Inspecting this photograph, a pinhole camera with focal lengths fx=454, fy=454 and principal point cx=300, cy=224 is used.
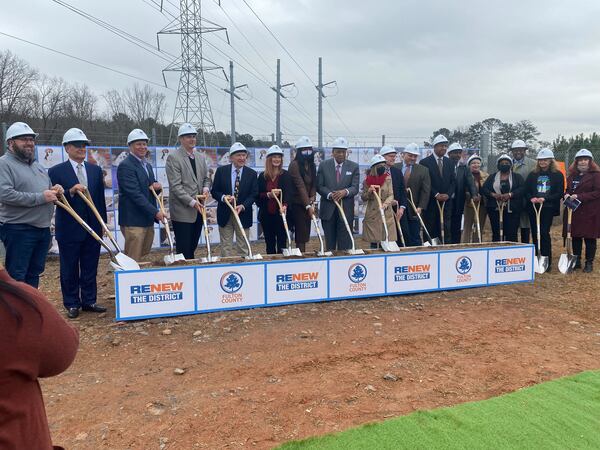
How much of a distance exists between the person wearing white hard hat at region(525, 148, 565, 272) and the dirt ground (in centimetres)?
155

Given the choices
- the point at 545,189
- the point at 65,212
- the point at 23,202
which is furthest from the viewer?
the point at 545,189

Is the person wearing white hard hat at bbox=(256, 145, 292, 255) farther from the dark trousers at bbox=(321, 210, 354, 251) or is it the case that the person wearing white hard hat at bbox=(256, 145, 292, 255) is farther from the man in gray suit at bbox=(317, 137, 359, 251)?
the dark trousers at bbox=(321, 210, 354, 251)

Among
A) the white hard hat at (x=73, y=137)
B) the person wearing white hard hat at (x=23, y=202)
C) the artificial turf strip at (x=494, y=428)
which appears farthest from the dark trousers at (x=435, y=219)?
the person wearing white hard hat at (x=23, y=202)

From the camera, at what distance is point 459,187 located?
7.32 m

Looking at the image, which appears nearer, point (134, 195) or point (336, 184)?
point (134, 195)

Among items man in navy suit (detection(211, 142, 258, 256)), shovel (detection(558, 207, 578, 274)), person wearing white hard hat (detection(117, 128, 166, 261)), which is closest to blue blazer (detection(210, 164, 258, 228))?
man in navy suit (detection(211, 142, 258, 256))

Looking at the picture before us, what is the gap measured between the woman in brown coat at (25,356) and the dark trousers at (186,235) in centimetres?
442

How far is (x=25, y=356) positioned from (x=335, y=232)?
5209mm

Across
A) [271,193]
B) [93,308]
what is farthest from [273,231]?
[93,308]

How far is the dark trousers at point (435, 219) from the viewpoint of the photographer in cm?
721

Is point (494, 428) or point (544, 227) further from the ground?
point (544, 227)

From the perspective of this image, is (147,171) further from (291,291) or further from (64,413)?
(64,413)

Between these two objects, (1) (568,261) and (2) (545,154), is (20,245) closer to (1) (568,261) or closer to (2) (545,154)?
(2) (545,154)

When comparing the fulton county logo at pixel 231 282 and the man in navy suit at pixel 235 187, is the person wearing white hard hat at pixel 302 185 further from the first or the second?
the fulton county logo at pixel 231 282
